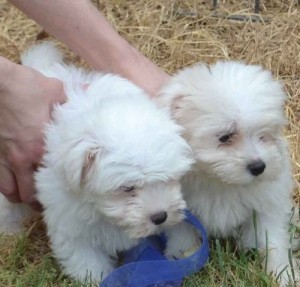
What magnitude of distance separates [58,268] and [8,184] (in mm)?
376

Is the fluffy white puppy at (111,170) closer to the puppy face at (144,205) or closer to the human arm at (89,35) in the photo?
the puppy face at (144,205)

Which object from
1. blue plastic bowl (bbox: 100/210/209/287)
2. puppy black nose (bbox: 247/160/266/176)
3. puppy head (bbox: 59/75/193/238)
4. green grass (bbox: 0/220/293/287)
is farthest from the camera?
green grass (bbox: 0/220/293/287)

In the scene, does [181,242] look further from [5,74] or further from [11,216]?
[5,74]

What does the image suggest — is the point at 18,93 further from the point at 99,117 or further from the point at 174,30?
the point at 174,30

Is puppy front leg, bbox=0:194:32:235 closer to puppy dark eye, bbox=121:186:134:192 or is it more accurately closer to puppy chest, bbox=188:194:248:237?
puppy chest, bbox=188:194:248:237

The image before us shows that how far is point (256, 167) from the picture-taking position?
3.06m

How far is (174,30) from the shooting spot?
17.1 feet

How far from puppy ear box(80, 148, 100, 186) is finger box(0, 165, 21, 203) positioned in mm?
567

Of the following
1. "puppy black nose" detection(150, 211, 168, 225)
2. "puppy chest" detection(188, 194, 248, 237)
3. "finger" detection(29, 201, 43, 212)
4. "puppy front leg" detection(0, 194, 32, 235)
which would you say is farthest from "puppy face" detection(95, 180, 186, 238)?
"puppy front leg" detection(0, 194, 32, 235)

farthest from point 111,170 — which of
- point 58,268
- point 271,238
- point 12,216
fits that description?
point 12,216

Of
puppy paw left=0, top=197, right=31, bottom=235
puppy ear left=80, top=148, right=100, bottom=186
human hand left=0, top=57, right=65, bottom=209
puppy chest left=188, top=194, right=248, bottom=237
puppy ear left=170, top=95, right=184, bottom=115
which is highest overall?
puppy ear left=170, top=95, right=184, bottom=115

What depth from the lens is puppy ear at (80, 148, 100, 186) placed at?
9.59 ft

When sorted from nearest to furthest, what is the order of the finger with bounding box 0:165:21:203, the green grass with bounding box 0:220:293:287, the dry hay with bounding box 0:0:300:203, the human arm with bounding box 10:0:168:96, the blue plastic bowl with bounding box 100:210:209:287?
the blue plastic bowl with bounding box 100:210:209:287, the green grass with bounding box 0:220:293:287, the finger with bounding box 0:165:21:203, the human arm with bounding box 10:0:168:96, the dry hay with bounding box 0:0:300:203

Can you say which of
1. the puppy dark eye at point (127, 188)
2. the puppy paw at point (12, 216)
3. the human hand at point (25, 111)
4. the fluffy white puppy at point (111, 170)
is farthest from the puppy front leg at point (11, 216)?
the puppy dark eye at point (127, 188)
